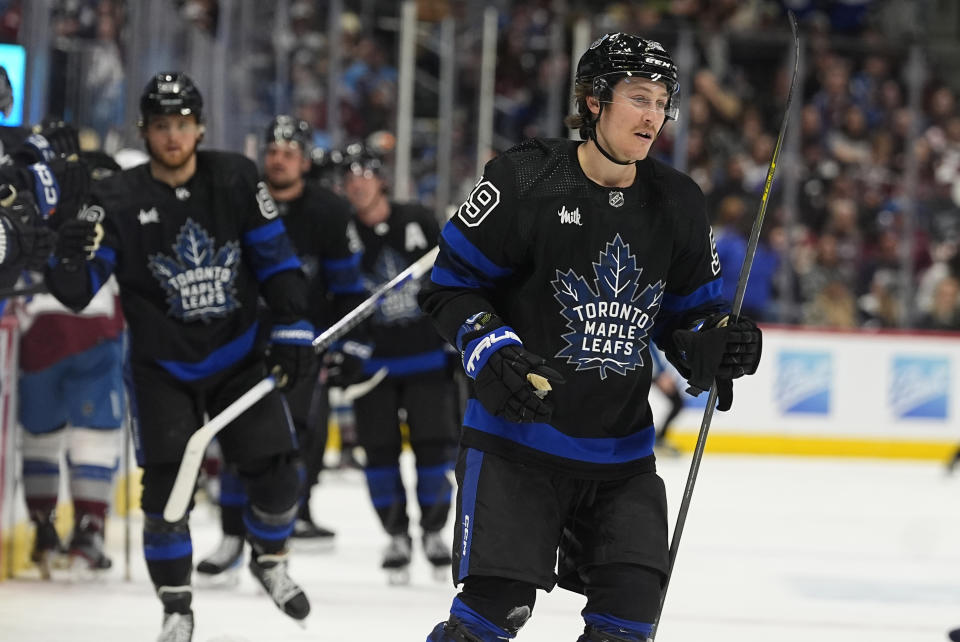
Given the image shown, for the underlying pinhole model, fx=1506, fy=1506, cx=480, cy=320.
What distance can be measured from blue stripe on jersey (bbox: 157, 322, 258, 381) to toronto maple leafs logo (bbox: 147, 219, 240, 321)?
104 millimetres

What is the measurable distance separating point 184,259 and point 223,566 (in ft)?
5.13

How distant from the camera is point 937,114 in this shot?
1173 cm

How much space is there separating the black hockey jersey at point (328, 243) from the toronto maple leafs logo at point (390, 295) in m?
0.29

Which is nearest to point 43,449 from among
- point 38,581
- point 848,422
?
point 38,581

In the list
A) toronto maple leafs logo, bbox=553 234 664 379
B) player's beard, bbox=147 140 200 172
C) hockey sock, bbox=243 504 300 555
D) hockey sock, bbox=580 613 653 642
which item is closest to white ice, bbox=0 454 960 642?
hockey sock, bbox=243 504 300 555

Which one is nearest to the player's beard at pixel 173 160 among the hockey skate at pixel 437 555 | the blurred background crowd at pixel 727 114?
the hockey skate at pixel 437 555

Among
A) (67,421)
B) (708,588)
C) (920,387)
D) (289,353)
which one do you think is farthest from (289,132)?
(920,387)

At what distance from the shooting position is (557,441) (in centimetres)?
274

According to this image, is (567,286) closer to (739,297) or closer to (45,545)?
(739,297)

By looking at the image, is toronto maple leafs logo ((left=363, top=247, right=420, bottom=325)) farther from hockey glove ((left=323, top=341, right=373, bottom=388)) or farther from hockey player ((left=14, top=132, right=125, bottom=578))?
hockey player ((left=14, top=132, right=125, bottom=578))

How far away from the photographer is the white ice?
4379 millimetres

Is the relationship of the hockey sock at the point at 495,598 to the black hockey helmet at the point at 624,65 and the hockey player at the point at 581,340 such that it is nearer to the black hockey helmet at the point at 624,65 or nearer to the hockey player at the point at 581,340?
the hockey player at the point at 581,340

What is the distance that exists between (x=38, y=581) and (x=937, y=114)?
880 centimetres

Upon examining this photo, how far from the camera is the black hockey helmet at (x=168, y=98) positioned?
3.80 meters
